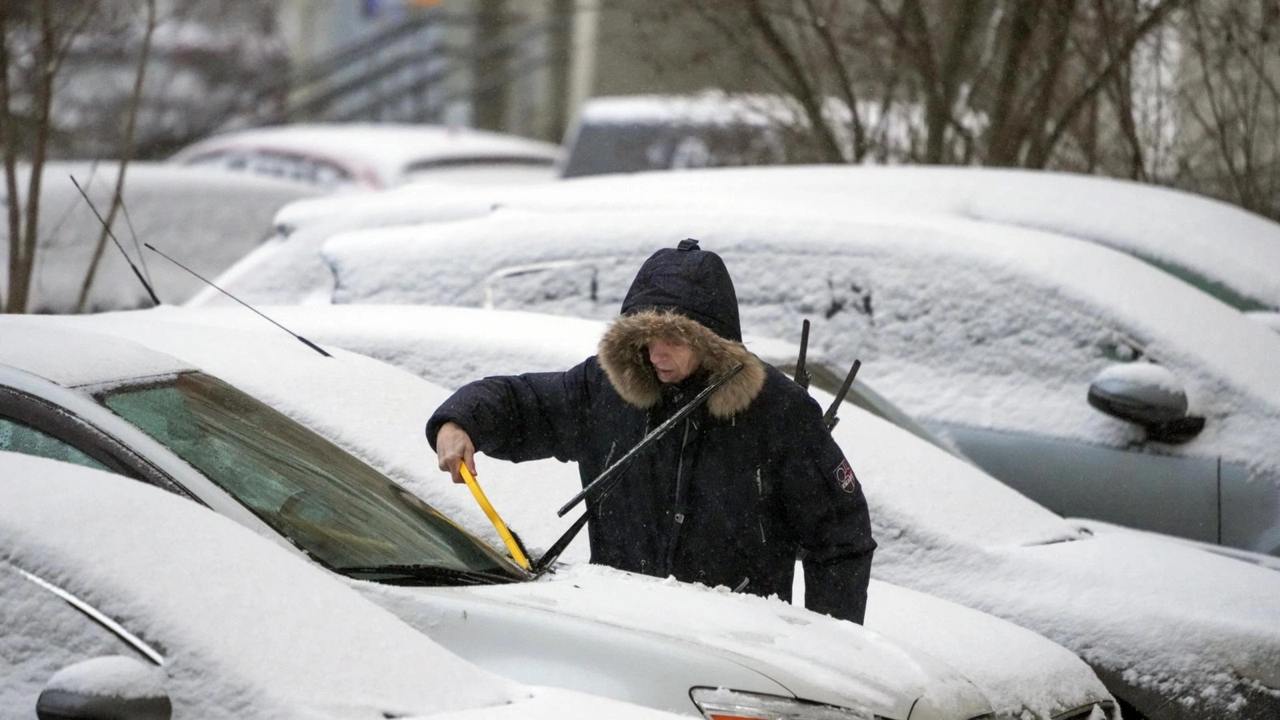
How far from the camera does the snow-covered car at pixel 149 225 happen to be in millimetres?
10695

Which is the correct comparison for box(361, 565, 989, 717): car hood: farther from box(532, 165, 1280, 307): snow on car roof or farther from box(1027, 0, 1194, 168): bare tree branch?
box(1027, 0, 1194, 168): bare tree branch

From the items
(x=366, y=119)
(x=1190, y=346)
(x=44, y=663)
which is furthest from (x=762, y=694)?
(x=366, y=119)

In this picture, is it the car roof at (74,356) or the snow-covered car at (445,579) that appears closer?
the snow-covered car at (445,579)

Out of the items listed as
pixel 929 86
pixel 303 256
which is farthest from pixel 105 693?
pixel 929 86

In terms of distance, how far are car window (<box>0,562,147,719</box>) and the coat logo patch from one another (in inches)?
70.6

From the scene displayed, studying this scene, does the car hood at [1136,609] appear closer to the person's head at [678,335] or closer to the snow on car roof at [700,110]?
the person's head at [678,335]

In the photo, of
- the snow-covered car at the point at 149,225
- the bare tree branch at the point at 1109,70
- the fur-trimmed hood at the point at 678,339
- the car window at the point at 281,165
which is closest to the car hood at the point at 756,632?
the fur-trimmed hood at the point at 678,339

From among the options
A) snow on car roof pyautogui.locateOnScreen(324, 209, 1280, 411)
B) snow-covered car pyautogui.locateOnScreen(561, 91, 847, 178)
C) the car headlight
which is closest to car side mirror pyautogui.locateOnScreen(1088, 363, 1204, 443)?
snow on car roof pyautogui.locateOnScreen(324, 209, 1280, 411)

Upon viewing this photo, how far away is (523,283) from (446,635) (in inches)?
129

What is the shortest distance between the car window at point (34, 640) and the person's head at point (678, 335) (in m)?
1.61

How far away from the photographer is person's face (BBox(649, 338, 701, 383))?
4172 millimetres

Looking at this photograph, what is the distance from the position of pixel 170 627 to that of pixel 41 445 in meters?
0.89

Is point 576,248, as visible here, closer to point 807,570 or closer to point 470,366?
point 470,366

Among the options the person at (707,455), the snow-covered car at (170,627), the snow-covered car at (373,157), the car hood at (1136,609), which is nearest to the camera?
the snow-covered car at (170,627)
